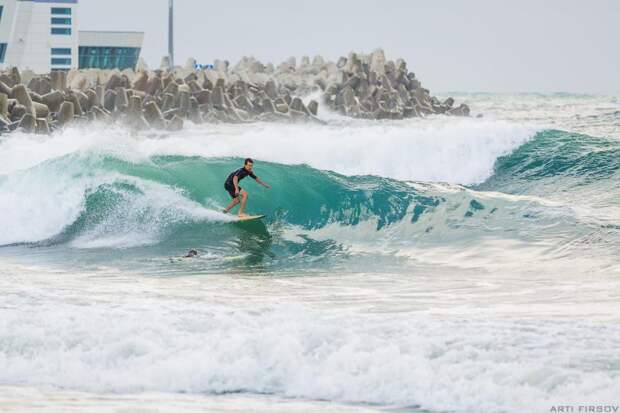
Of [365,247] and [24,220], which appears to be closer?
[365,247]

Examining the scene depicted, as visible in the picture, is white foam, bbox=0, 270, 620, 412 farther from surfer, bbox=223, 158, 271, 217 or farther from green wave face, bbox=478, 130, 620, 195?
green wave face, bbox=478, 130, 620, 195

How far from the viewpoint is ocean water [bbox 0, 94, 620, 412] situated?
326 inches

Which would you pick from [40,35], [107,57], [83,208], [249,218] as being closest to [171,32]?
[40,35]

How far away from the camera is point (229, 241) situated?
1606 cm

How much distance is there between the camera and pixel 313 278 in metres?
13.4

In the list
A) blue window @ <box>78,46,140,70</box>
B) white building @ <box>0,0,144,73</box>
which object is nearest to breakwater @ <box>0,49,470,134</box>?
white building @ <box>0,0,144,73</box>

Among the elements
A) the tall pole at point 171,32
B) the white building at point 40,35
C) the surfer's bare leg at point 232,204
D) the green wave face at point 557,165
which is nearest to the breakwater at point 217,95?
the tall pole at point 171,32

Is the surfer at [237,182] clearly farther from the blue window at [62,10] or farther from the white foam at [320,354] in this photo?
the blue window at [62,10]

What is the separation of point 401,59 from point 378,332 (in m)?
41.5

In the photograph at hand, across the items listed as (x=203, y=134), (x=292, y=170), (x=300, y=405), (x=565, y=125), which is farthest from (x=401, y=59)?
(x=300, y=405)

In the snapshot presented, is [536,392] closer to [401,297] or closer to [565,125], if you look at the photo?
[401,297]

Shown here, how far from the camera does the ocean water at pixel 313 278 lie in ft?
27.2

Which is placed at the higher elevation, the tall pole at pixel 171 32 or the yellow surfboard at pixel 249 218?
the tall pole at pixel 171 32

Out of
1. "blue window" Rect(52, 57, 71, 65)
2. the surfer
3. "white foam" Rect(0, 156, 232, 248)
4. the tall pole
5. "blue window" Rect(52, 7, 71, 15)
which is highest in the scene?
"blue window" Rect(52, 7, 71, 15)
